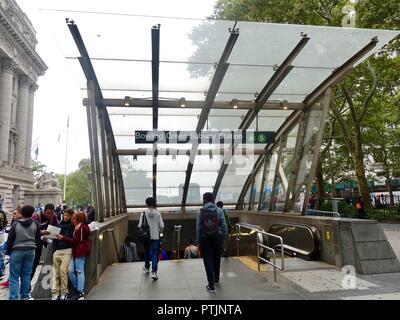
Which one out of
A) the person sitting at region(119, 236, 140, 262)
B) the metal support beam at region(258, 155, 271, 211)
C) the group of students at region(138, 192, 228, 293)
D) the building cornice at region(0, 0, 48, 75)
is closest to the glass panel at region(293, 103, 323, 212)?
the metal support beam at region(258, 155, 271, 211)

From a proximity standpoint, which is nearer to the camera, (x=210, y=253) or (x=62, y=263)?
(x=62, y=263)

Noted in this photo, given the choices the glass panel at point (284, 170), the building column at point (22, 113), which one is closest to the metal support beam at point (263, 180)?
the glass panel at point (284, 170)

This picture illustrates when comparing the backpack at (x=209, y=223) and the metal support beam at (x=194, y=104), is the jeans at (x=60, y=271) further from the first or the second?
the metal support beam at (x=194, y=104)

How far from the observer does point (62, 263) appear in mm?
5520

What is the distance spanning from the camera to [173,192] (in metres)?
15.9

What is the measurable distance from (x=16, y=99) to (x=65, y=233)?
4682 cm

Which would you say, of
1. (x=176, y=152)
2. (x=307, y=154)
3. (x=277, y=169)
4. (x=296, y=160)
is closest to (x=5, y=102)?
(x=176, y=152)

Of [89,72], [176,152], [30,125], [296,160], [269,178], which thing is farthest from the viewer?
[30,125]

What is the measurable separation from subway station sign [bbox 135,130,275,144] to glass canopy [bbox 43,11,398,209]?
1.64 feet

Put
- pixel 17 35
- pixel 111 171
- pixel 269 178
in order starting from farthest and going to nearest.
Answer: pixel 17 35
pixel 269 178
pixel 111 171

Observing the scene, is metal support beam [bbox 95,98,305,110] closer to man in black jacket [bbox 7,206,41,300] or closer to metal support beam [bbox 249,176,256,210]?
man in black jacket [bbox 7,206,41,300]

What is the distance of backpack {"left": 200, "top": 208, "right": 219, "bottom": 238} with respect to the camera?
587cm

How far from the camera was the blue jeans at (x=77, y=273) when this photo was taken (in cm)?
549

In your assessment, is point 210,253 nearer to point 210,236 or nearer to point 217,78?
point 210,236
